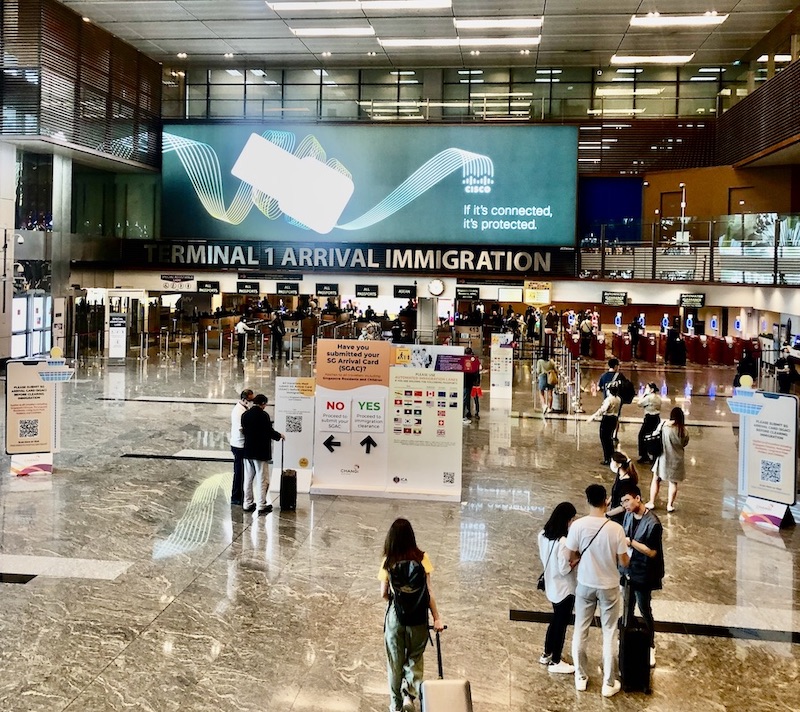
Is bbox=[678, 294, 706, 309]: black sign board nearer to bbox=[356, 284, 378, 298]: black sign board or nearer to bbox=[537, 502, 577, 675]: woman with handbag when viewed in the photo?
bbox=[356, 284, 378, 298]: black sign board

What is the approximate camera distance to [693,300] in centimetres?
2661

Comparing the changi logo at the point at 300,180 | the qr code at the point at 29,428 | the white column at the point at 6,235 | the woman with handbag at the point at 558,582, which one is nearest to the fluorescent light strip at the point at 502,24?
the changi logo at the point at 300,180

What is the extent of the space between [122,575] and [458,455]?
458 centimetres

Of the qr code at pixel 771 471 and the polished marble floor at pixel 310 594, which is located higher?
the qr code at pixel 771 471

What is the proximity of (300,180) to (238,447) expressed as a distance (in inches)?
857

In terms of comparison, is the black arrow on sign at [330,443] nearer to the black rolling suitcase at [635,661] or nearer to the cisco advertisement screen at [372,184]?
the black rolling suitcase at [635,661]

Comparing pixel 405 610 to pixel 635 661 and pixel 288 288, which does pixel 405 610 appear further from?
pixel 288 288

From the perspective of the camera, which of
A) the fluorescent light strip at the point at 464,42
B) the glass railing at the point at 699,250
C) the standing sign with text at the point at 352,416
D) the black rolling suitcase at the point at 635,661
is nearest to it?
the black rolling suitcase at the point at 635,661

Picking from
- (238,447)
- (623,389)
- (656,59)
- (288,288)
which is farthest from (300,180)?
(238,447)

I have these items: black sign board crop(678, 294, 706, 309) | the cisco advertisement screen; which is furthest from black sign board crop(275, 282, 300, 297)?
black sign board crop(678, 294, 706, 309)

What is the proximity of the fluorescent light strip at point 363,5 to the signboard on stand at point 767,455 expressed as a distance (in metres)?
18.1

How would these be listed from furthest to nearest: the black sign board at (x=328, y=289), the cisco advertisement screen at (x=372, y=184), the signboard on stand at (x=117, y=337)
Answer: the black sign board at (x=328, y=289)
the cisco advertisement screen at (x=372, y=184)
the signboard on stand at (x=117, y=337)

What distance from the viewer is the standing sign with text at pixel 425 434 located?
1089 centimetres

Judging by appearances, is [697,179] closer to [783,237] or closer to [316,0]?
[783,237]
